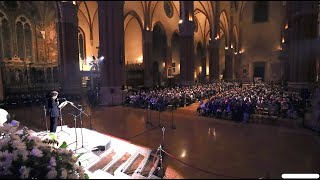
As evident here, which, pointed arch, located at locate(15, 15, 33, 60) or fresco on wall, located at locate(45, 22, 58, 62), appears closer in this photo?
pointed arch, located at locate(15, 15, 33, 60)

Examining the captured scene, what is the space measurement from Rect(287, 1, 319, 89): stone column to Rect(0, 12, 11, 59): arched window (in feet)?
103

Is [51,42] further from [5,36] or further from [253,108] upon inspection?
[253,108]

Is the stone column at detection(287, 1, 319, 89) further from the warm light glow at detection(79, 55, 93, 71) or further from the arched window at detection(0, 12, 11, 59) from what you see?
the arched window at detection(0, 12, 11, 59)

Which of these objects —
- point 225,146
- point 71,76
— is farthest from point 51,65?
point 225,146

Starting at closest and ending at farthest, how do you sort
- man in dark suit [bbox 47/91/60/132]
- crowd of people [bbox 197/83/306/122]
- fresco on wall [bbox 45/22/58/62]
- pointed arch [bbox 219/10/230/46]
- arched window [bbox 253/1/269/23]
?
1. man in dark suit [bbox 47/91/60/132]
2. crowd of people [bbox 197/83/306/122]
3. fresco on wall [bbox 45/22/58/62]
4. arched window [bbox 253/1/269/23]
5. pointed arch [bbox 219/10/230/46]

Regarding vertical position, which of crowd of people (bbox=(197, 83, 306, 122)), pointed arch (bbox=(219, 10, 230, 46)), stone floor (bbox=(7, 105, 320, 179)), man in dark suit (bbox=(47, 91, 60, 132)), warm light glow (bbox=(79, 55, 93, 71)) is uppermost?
pointed arch (bbox=(219, 10, 230, 46))

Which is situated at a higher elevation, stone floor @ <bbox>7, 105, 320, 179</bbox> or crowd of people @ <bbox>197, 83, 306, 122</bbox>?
crowd of people @ <bbox>197, 83, 306, 122</bbox>

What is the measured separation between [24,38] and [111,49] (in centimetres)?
1650

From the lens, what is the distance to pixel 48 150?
538 cm

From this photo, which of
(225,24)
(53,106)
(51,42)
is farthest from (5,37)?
(225,24)

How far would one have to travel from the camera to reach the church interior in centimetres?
848

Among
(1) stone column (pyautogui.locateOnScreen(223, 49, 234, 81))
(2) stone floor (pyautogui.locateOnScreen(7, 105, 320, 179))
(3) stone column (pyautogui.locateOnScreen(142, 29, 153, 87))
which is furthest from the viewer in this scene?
(1) stone column (pyautogui.locateOnScreen(223, 49, 234, 81))

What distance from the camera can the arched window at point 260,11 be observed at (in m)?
45.1

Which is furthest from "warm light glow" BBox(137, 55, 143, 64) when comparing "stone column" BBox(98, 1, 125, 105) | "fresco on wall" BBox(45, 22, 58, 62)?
"stone column" BBox(98, 1, 125, 105)
